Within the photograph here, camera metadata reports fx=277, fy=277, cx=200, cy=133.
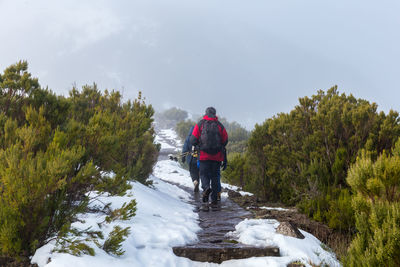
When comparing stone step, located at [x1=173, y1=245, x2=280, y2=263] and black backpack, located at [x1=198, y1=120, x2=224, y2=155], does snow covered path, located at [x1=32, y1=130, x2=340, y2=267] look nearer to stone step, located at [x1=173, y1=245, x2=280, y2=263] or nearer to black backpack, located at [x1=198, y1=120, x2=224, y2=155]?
stone step, located at [x1=173, y1=245, x2=280, y2=263]

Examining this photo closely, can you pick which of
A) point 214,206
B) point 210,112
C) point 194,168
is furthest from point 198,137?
point 194,168

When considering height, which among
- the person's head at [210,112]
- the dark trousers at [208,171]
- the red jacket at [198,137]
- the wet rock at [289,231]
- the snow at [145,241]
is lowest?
the snow at [145,241]

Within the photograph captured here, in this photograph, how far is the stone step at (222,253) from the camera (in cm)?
298

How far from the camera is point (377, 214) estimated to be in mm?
2439

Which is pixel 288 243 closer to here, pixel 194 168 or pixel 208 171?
pixel 208 171

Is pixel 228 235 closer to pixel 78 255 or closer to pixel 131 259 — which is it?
pixel 131 259

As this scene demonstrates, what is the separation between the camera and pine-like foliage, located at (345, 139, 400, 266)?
7.23ft

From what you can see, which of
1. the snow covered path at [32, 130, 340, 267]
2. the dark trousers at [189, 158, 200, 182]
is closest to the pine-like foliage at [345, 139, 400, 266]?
the snow covered path at [32, 130, 340, 267]

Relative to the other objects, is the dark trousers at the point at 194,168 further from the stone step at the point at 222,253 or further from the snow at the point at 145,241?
the stone step at the point at 222,253

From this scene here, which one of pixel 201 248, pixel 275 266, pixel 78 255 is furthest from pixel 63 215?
pixel 275 266

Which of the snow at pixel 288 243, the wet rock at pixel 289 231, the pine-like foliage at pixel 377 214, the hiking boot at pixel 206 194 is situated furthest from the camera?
the hiking boot at pixel 206 194

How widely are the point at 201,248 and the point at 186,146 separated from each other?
17.0ft

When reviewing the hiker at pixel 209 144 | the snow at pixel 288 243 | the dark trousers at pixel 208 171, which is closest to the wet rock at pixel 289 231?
the snow at pixel 288 243

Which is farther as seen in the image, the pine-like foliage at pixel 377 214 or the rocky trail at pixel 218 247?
the rocky trail at pixel 218 247
